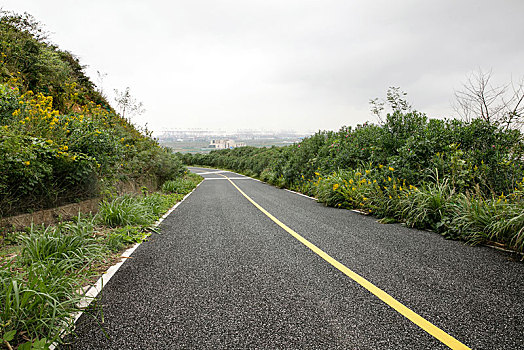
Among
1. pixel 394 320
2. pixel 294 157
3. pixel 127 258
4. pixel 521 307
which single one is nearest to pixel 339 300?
pixel 394 320

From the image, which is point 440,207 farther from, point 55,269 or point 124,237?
point 55,269

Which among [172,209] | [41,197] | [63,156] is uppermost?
[63,156]

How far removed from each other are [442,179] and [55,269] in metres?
6.78

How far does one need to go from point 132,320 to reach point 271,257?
1932 mm

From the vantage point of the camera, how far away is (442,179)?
5660 millimetres

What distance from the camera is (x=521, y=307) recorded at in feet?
7.80

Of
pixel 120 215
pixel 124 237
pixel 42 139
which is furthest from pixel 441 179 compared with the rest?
pixel 42 139

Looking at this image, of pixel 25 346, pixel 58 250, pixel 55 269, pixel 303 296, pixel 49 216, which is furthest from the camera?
pixel 49 216

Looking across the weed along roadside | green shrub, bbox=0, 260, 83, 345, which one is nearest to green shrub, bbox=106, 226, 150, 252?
the weed along roadside

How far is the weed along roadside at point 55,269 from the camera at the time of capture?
203cm

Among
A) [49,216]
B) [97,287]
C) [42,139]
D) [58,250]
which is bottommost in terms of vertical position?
[97,287]

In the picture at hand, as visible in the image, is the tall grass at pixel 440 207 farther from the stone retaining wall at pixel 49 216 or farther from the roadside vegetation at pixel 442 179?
the stone retaining wall at pixel 49 216

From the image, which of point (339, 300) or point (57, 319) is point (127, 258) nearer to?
point (57, 319)

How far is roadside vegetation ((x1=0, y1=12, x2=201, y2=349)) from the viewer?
7.14 feet
